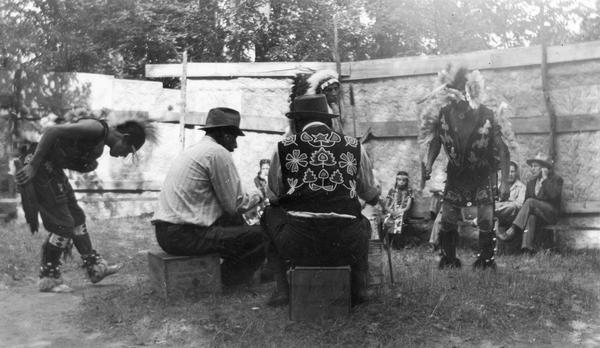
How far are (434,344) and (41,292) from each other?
388 centimetres

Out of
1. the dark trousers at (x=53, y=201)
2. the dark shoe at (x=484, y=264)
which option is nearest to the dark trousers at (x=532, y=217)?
the dark shoe at (x=484, y=264)

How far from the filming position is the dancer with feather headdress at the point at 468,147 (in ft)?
21.6

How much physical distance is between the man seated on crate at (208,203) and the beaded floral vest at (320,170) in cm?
88

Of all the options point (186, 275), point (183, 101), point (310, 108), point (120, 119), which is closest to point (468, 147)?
point (310, 108)

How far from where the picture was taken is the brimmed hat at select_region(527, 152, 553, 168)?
846cm

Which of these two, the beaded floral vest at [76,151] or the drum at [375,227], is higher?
the beaded floral vest at [76,151]

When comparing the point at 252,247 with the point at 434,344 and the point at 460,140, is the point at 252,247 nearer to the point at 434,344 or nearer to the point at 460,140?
the point at 434,344

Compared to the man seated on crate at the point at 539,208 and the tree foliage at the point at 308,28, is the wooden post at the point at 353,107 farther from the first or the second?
the tree foliage at the point at 308,28

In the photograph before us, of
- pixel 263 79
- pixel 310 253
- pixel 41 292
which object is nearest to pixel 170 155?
pixel 263 79

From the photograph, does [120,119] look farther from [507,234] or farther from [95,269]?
[507,234]

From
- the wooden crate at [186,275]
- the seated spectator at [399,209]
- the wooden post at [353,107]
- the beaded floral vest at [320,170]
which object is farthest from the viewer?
the wooden post at [353,107]

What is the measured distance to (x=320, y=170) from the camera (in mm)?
4711

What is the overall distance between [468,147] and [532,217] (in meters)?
2.26

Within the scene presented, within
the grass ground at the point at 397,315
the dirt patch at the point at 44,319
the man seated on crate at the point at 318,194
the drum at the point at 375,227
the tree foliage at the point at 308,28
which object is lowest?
the dirt patch at the point at 44,319
